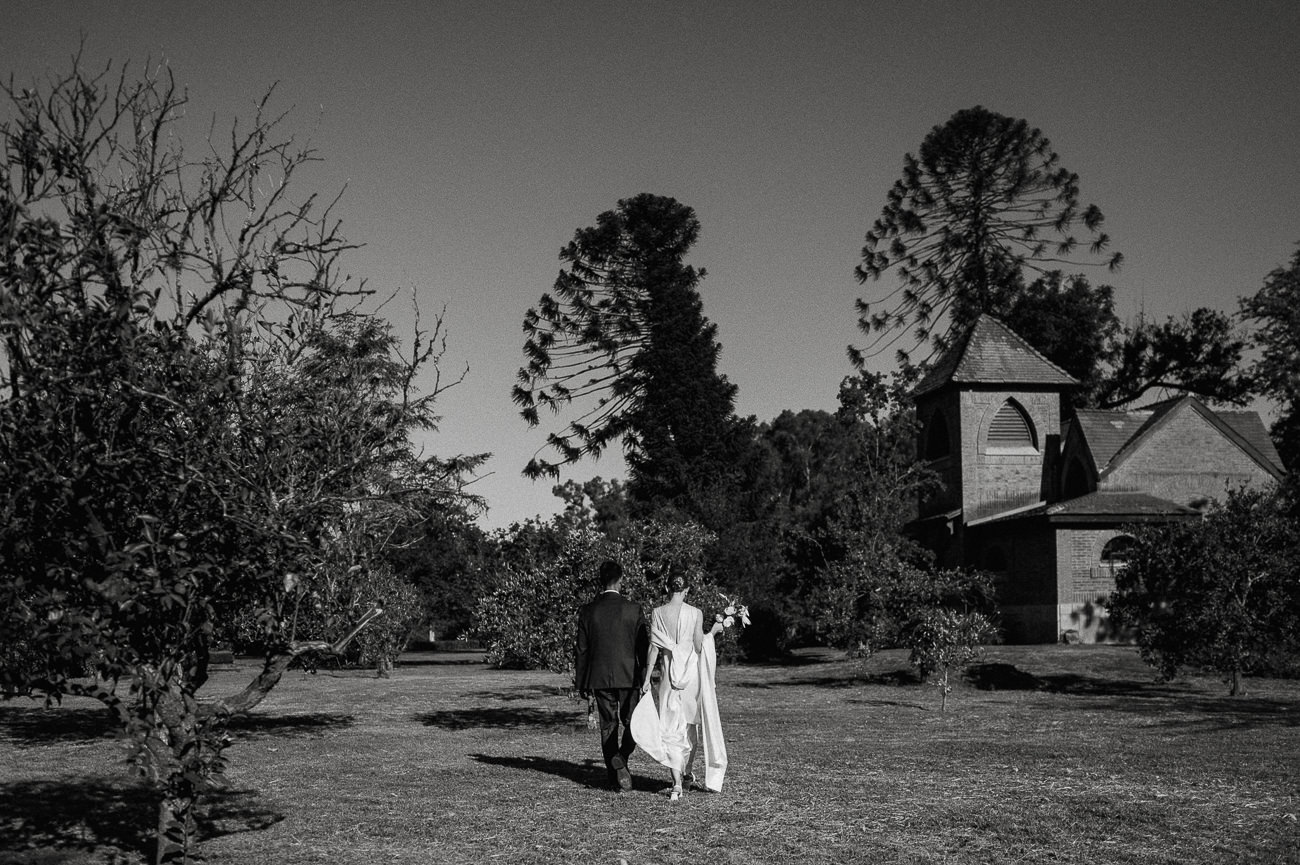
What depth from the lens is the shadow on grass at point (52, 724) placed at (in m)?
16.3

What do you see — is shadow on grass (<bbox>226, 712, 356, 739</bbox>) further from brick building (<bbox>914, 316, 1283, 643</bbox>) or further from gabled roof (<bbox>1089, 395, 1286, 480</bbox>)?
gabled roof (<bbox>1089, 395, 1286, 480</bbox>)

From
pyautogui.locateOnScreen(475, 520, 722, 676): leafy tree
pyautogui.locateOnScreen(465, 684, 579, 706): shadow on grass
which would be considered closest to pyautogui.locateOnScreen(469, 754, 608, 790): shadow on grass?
pyautogui.locateOnScreen(475, 520, 722, 676): leafy tree

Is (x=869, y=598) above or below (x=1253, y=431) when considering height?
below

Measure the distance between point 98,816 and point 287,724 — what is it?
8970 mm

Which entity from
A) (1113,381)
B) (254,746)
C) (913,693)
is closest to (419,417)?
(254,746)

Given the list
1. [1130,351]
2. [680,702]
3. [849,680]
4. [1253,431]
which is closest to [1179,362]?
[1130,351]

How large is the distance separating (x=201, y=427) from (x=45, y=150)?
1625 mm

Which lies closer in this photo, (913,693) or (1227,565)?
(1227,565)

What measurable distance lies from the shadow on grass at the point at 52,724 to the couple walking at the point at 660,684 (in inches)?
263

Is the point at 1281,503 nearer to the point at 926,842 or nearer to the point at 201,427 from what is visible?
the point at 926,842

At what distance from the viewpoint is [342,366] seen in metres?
8.94

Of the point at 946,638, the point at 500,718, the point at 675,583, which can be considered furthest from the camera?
the point at 946,638

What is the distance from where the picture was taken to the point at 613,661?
1125cm

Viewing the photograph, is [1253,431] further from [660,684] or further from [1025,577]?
[660,684]
